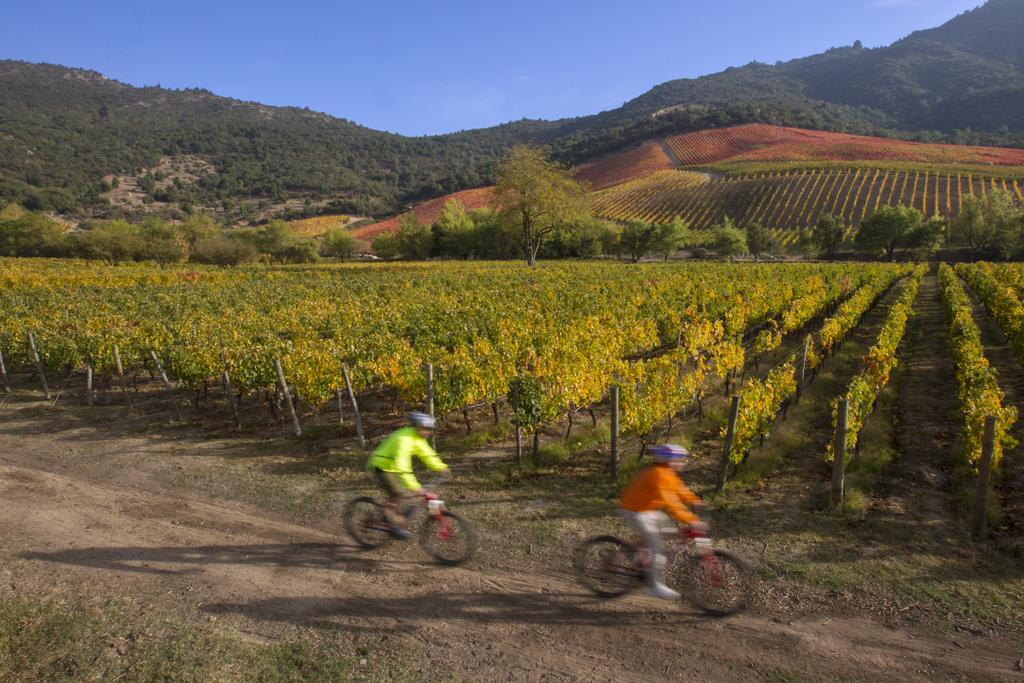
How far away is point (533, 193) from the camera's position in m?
49.9

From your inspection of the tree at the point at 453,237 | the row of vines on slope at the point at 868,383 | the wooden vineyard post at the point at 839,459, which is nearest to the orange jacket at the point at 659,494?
the wooden vineyard post at the point at 839,459

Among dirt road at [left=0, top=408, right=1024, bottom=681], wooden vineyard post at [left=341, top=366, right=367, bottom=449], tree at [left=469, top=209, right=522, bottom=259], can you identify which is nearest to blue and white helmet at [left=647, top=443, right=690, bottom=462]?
dirt road at [left=0, top=408, right=1024, bottom=681]

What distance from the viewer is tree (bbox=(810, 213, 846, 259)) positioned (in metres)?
66.8

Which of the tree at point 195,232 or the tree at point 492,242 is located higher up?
the tree at point 195,232

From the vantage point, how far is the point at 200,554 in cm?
637

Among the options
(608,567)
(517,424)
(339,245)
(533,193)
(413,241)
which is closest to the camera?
(608,567)

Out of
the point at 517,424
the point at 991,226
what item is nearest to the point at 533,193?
the point at 517,424

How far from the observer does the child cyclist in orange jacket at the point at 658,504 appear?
207 inches

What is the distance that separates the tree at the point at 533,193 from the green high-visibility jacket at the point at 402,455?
1789 inches

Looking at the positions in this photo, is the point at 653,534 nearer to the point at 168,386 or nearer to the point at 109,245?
the point at 168,386

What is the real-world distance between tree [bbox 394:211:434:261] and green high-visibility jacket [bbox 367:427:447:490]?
73079 millimetres

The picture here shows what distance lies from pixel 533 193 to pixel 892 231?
44.4 meters

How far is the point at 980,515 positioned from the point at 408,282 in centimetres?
2972

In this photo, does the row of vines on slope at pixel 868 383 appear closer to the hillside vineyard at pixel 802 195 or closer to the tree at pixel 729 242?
the tree at pixel 729 242
